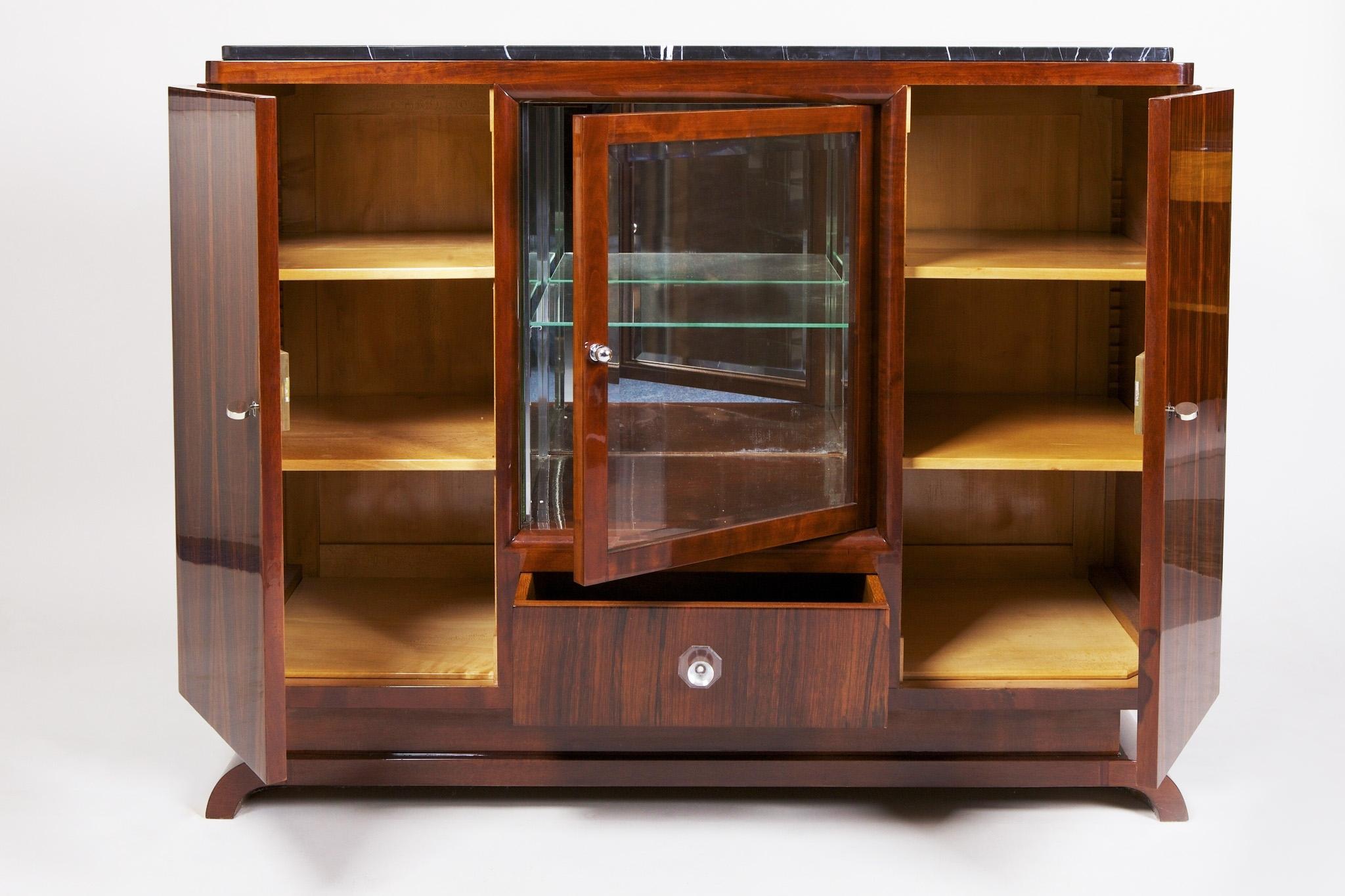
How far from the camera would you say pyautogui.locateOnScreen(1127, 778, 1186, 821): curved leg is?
326 cm

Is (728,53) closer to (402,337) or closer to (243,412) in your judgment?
(243,412)

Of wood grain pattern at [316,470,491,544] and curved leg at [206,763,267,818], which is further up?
wood grain pattern at [316,470,491,544]

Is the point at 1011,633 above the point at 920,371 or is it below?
below

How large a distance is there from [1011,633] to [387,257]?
1.35 meters

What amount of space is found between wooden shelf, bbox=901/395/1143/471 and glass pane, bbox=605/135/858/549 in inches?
8.8

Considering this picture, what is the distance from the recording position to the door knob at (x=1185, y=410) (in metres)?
2.96

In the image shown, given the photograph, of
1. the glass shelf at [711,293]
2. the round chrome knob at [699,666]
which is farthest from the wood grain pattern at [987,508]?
the round chrome knob at [699,666]

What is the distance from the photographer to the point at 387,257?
3.26 meters

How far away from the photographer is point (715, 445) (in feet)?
10.2

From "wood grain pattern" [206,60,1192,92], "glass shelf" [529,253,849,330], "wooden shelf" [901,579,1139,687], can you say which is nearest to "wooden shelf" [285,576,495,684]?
"glass shelf" [529,253,849,330]

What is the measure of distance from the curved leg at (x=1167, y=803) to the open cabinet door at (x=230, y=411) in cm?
150

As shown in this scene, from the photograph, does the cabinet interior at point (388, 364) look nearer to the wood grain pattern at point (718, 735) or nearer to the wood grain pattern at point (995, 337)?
the wood grain pattern at point (718, 735)

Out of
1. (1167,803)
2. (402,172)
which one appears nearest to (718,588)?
(1167,803)

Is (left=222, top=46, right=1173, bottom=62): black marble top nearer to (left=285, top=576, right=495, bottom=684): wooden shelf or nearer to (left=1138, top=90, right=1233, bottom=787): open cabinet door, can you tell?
(left=1138, top=90, right=1233, bottom=787): open cabinet door
